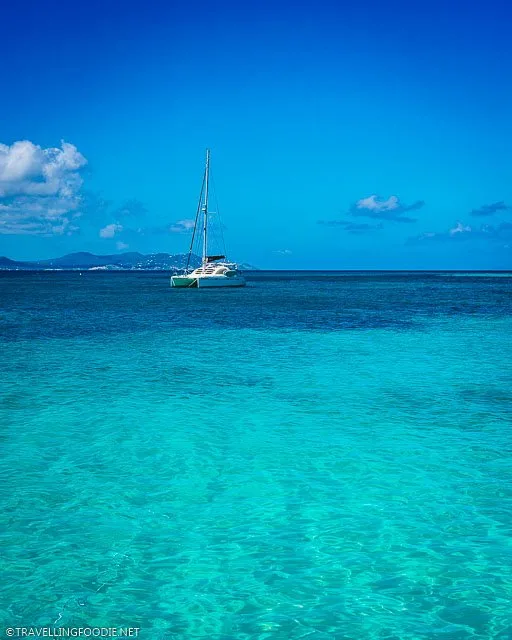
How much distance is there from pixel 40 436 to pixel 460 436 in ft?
27.1

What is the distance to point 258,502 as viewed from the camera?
796 cm

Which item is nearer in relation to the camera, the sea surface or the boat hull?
the sea surface

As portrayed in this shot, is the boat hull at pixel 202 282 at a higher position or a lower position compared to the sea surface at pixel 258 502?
higher

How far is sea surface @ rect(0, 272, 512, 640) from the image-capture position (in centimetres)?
546

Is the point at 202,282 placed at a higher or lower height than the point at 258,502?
higher

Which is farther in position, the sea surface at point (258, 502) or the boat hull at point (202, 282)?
the boat hull at point (202, 282)

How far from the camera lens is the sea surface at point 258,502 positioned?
17.9 feet

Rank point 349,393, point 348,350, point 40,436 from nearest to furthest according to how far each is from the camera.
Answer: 1. point 40,436
2. point 349,393
3. point 348,350

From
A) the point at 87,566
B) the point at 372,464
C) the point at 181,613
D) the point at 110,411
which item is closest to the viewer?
the point at 181,613

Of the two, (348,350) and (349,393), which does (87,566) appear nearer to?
(349,393)

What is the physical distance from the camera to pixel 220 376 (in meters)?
17.5

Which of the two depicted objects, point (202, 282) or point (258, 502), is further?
point (202, 282)

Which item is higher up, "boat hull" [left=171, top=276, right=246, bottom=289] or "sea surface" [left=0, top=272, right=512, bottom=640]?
"boat hull" [left=171, top=276, right=246, bottom=289]

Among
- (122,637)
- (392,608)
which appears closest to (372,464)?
(392,608)
